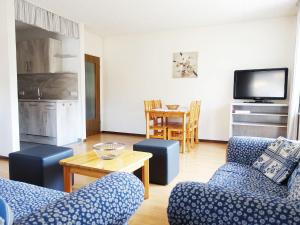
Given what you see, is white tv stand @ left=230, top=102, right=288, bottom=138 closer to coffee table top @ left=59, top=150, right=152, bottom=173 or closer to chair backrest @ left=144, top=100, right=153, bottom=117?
chair backrest @ left=144, top=100, right=153, bottom=117

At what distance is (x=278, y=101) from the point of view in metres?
4.36

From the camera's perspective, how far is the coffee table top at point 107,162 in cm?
190

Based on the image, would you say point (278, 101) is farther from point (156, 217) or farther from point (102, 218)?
point (102, 218)

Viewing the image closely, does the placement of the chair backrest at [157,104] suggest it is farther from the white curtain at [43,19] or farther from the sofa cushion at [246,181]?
the sofa cushion at [246,181]

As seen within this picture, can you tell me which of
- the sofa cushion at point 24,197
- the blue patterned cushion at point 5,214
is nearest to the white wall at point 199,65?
the sofa cushion at point 24,197

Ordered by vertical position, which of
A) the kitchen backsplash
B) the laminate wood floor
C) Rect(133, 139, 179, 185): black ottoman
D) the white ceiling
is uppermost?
the white ceiling

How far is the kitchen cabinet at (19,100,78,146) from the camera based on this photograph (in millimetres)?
A: 4383

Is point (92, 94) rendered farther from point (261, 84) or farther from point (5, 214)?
point (5, 214)

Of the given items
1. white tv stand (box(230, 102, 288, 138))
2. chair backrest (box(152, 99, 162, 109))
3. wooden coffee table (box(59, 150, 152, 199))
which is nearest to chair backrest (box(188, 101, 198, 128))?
white tv stand (box(230, 102, 288, 138))

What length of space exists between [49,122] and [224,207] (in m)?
4.16

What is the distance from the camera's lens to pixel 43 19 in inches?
154

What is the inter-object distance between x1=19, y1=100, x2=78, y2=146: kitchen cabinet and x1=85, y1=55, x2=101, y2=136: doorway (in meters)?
0.73

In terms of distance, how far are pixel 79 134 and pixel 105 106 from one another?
1246mm

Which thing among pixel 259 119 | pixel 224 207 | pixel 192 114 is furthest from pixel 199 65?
pixel 224 207
